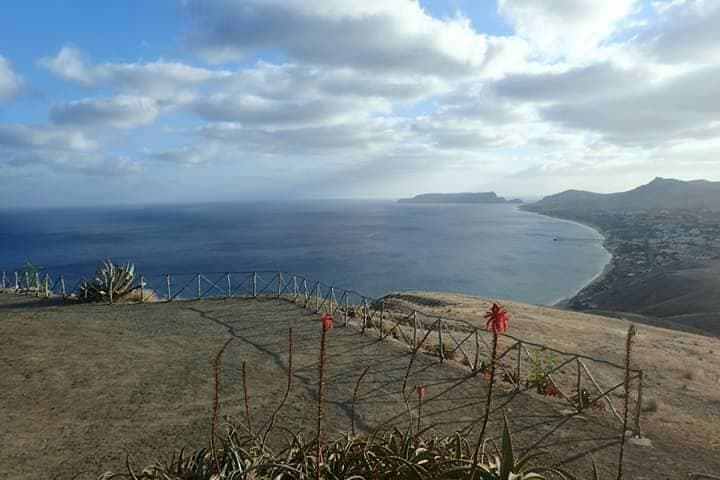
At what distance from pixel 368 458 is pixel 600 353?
1550cm

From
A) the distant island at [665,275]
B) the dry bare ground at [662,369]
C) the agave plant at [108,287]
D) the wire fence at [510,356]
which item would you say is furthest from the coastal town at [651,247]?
the agave plant at [108,287]

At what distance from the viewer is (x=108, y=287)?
1745 cm

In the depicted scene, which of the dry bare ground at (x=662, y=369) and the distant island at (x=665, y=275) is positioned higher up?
the dry bare ground at (x=662, y=369)

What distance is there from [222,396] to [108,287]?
1110 cm

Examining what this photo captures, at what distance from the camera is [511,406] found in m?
8.41

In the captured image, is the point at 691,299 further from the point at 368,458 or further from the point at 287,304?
the point at 368,458

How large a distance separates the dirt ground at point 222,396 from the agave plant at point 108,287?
8.02 ft

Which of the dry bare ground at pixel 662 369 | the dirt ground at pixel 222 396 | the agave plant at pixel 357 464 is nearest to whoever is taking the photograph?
the agave plant at pixel 357 464

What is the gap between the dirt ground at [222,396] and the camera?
667 centimetres

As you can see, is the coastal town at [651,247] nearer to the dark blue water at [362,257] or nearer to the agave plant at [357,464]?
the dark blue water at [362,257]

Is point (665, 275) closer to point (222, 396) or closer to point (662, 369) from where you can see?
point (662, 369)

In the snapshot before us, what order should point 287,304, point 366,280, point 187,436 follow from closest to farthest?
point 187,436 < point 287,304 < point 366,280

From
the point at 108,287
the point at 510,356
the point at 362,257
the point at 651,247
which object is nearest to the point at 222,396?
the point at 510,356

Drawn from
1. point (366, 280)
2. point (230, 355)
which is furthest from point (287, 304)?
point (366, 280)
